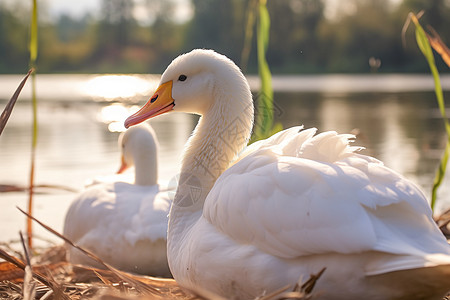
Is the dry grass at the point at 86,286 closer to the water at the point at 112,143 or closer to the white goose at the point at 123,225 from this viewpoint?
the white goose at the point at 123,225

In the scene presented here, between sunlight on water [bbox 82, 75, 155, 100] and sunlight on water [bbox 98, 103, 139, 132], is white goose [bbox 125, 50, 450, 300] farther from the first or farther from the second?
sunlight on water [bbox 82, 75, 155, 100]

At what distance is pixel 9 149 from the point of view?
1115cm

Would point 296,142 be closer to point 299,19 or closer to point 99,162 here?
point 99,162

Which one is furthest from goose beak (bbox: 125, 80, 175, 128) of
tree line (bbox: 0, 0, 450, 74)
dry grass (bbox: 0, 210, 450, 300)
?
tree line (bbox: 0, 0, 450, 74)

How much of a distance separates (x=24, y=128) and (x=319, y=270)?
12.9m

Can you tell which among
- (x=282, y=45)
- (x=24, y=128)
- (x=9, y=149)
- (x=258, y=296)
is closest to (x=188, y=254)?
(x=258, y=296)

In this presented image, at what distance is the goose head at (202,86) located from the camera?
12.5 ft

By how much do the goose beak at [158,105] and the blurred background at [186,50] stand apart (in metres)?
0.32

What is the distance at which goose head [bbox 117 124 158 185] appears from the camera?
551cm

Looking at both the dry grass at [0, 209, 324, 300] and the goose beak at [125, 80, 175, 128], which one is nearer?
the dry grass at [0, 209, 324, 300]

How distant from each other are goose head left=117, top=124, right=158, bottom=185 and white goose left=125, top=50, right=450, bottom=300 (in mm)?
2002

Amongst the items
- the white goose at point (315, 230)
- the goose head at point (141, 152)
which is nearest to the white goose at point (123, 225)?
the goose head at point (141, 152)

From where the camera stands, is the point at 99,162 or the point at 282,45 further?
the point at 282,45

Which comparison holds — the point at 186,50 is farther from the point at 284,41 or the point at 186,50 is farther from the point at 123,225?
the point at 123,225
